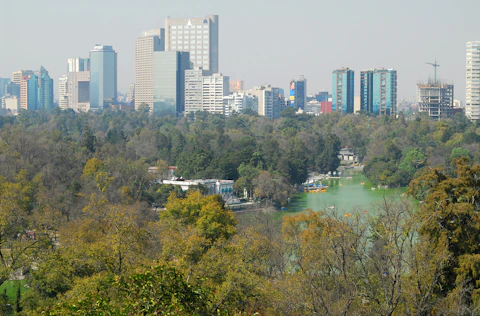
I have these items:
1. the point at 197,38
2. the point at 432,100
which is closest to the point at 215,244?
the point at 432,100

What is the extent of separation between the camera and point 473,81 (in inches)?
2434

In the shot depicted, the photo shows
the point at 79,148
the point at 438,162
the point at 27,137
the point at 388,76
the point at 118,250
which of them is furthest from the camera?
the point at 388,76

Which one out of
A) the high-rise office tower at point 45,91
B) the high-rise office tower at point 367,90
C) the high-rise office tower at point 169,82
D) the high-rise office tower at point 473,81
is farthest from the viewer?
the high-rise office tower at point 45,91

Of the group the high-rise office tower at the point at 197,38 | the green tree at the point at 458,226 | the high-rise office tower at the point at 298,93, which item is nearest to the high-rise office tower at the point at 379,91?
the high-rise office tower at the point at 298,93

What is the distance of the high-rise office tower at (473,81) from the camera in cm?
6153

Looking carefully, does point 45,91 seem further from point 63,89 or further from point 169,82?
point 169,82

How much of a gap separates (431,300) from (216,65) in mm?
89786

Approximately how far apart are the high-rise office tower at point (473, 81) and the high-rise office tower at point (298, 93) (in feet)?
89.1

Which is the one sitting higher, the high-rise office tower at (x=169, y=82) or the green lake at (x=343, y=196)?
the high-rise office tower at (x=169, y=82)

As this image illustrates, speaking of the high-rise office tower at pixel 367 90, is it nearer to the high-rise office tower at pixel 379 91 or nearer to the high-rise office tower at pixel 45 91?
the high-rise office tower at pixel 379 91

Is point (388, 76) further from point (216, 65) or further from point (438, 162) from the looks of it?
point (438, 162)

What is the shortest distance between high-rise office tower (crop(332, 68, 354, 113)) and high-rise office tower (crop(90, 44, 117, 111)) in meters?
35.6

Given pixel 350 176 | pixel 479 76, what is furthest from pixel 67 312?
pixel 479 76

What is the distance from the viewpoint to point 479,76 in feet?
202
